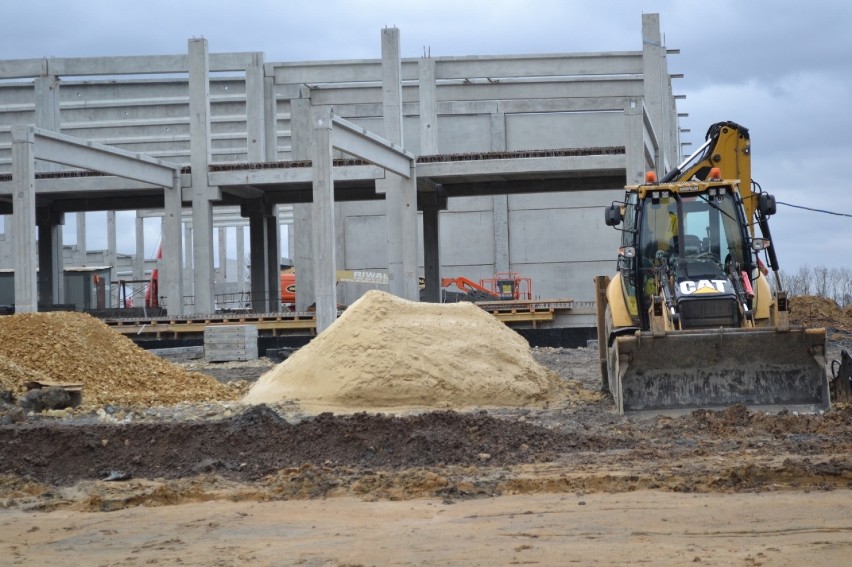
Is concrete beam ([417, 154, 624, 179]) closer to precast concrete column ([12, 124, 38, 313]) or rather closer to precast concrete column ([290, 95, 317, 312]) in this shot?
precast concrete column ([290, 95, 317, 312])

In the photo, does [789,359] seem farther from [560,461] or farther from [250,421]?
[250,421]

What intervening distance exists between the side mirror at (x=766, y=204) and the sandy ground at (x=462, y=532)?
18.3 ft

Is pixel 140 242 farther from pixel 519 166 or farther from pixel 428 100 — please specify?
pixel 519 166

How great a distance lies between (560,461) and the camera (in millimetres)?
9625

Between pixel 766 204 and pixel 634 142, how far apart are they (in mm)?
21439

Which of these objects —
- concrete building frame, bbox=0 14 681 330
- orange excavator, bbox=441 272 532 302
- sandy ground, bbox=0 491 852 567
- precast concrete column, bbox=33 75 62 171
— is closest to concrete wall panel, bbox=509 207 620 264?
concrete building frame, bbox=0 14 681 330

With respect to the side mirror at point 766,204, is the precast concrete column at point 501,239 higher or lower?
higher

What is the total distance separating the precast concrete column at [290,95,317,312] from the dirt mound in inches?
757

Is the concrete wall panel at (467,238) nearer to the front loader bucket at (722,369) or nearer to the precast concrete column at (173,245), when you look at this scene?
the precast concrete column at (173,245)

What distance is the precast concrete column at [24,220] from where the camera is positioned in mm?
30547

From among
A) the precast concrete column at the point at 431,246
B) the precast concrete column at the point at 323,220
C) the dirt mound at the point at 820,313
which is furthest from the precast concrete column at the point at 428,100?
the dirt mound at the point at 820,313

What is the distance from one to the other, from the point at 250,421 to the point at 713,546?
651 cm

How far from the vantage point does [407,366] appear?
579 inches

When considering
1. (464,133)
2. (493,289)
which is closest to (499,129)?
(464,133)
